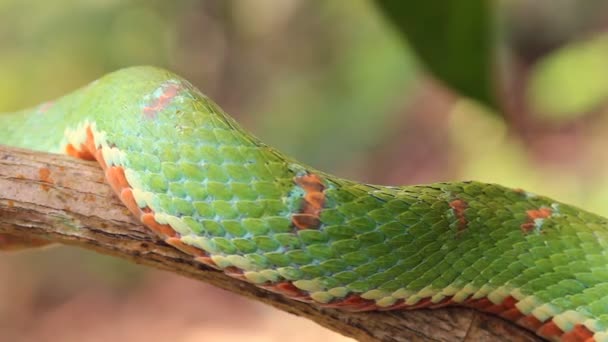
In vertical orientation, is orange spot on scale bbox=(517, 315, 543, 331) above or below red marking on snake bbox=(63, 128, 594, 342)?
above

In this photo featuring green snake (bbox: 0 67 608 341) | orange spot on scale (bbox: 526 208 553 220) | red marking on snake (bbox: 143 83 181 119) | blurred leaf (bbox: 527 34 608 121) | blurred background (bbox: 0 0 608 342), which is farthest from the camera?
blurred background (bbox: 0 0 608 342)

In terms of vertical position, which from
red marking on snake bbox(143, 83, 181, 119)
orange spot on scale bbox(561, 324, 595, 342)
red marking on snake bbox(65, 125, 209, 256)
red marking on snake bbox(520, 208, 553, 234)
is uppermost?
red marking on snake bbox(520, 208, 553, 234)

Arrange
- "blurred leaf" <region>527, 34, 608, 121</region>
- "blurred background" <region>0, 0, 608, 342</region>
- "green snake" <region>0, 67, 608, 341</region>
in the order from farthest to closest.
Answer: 1. "blurred background" <region>0, 0, 608, 342</region>
2. "blurred leaf" <region>527, 34, 608, 121</region>
3. "green snake" <region>0, 67, 608, 341</region>

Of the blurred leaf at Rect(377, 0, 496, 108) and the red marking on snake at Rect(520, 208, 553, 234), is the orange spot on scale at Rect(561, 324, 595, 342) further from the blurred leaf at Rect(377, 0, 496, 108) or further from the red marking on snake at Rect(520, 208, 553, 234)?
the blurred leaf at Rect(377, 0, 496, 108)

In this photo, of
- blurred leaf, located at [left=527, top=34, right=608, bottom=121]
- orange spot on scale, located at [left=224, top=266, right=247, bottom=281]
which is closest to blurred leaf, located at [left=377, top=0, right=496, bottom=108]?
orange spot on scale, located at [left=224, top=266, right=247, bottom=281]

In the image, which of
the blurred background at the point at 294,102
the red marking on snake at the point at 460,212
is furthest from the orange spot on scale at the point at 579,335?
the blurred background at the point at 294,102

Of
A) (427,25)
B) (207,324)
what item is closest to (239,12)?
(207,324)

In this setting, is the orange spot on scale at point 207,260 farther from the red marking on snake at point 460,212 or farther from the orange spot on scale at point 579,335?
the orange spot on scale at point 579,335
